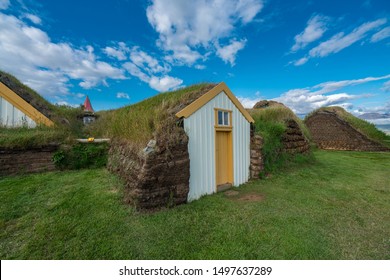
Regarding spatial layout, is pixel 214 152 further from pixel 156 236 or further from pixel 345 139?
pixel 345 139

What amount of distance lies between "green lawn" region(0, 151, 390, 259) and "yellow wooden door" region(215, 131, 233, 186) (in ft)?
2.67

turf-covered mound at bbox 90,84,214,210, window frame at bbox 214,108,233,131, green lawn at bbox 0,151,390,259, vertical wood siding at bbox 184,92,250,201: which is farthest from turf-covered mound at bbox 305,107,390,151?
turf-covered mound at bbox 90,84,214,210

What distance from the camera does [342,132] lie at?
19.2m

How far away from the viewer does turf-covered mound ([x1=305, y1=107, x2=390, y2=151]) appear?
698 inches

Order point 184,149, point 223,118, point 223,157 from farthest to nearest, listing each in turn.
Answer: point 223,157 → point 223,118 → point 184,149

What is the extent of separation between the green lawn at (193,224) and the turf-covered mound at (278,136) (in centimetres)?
282

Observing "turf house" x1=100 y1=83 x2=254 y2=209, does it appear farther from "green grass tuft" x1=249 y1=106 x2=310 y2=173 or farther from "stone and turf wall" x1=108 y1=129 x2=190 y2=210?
"green grass tuft" x1=249 y1=106 x2=310 y2=173

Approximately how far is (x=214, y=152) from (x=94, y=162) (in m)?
6.05

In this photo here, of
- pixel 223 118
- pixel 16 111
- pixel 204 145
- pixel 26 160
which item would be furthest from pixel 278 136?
pixel 16 111

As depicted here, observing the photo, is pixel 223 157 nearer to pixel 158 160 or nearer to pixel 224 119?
pixel 224 119

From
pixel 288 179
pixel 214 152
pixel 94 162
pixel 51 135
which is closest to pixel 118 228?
pixel 214 152

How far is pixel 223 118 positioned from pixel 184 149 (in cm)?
235

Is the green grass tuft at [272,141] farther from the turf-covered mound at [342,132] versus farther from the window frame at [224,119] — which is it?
the turf-covered mound at [342,132]

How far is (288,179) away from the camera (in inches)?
311
